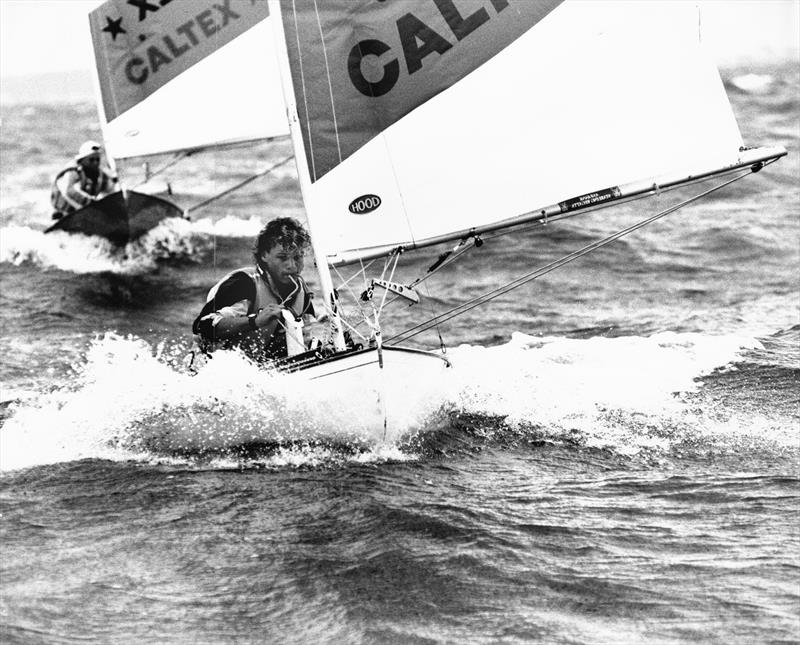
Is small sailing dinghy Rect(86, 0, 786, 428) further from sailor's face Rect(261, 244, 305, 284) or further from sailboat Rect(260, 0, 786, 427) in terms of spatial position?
sailor's face Rect(261, 244, 305, 284)

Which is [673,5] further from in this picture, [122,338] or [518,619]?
[122,338]

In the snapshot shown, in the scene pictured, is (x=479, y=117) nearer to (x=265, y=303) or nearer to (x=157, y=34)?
(x=265, y=303)

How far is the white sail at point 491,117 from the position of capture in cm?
753

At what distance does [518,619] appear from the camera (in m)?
5.41

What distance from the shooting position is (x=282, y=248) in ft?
26.1

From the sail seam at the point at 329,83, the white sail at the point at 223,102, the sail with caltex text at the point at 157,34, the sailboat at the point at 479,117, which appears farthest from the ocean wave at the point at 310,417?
the sail with caltex text at the point at 157,34

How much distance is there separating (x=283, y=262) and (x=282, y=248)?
3.8 inches

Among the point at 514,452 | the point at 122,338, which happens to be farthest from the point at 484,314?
the point at 514,452

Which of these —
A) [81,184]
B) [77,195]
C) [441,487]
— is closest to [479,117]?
[441,487]

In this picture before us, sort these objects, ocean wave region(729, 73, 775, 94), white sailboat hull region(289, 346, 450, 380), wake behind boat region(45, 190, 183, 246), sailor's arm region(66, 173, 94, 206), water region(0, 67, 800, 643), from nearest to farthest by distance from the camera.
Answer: water region(0, 67, 800, 643)
white sailboat hull region(289, 346, 450, 380)
wake behind boat region(45, 190, 183, 246)
sailor's arm region(66, 173, 94, 206)
ocean wave region(729, 73, 775, 94)

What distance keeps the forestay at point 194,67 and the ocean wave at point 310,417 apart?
222 inches

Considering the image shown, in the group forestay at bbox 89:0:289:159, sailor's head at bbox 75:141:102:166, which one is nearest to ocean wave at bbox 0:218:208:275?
sailor's head at bbox 75:141:102:166

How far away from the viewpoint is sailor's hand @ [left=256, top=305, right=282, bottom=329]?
762 centimetres

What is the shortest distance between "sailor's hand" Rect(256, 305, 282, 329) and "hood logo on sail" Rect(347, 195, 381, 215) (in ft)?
2.69
